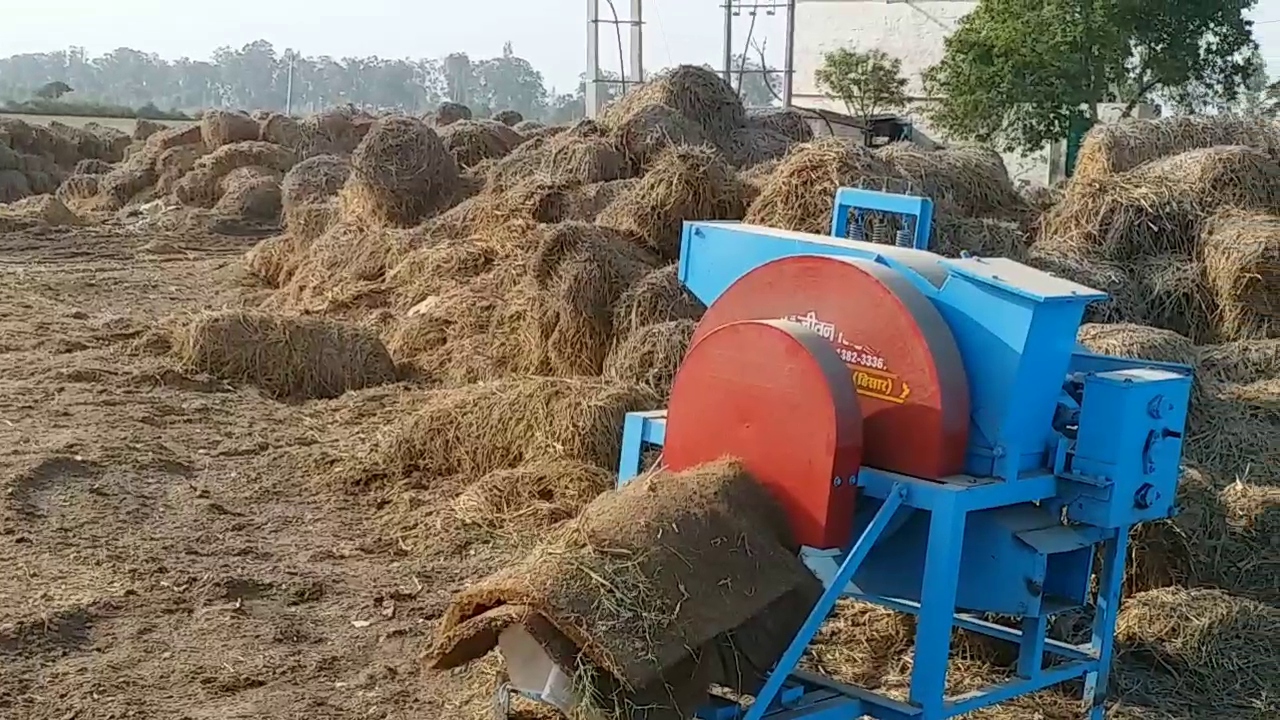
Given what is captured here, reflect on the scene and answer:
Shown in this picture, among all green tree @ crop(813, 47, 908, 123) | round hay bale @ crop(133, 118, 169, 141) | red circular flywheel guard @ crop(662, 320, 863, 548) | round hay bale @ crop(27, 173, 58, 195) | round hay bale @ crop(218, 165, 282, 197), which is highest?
green tree @ crop(813, 47, 908, 123)

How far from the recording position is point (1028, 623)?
4.00 meters

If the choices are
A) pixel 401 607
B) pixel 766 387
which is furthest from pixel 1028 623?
pixel 401 607

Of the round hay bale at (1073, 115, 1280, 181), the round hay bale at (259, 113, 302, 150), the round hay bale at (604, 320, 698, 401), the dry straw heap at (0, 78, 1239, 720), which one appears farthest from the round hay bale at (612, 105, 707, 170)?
the round hay bale at (259, 113, 302, 150)

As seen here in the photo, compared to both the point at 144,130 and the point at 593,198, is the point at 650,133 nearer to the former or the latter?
the point at 593,198

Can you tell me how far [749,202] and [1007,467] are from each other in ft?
19.2

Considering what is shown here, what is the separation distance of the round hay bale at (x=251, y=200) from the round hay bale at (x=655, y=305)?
1260cm

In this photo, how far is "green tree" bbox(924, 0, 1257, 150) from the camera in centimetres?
2052

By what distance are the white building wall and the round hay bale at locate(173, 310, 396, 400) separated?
80.4 feet

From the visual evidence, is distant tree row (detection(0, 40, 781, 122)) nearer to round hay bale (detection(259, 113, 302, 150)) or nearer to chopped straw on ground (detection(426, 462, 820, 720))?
round hay bale (detection(259, 113, 302, 150))

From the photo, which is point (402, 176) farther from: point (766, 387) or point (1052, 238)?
point (766, 387)

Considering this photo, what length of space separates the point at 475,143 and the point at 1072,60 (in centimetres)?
1010

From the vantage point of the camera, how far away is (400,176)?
1278cm

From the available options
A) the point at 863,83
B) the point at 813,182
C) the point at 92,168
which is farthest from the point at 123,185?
the point at 813,182

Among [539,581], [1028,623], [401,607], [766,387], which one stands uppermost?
[766,387]
